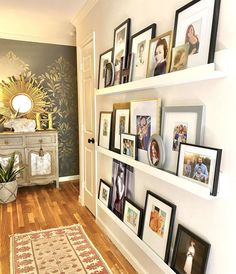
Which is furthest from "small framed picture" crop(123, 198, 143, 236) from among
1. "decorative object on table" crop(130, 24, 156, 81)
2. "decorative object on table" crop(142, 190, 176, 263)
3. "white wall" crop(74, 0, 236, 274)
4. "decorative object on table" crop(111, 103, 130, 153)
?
"decorative object on table" crop(130, 24, 156, 81)

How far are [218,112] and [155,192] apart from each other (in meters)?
0.76

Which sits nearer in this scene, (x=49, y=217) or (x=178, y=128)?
(x=178, y=128)

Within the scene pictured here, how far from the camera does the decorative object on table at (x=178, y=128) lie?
1.24 metres

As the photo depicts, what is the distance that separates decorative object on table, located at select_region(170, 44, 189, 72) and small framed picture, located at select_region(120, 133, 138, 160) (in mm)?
630

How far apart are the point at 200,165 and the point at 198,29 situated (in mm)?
680

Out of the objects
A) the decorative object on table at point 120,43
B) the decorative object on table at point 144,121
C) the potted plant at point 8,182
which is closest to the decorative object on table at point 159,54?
the decorative object on table at point 144,121

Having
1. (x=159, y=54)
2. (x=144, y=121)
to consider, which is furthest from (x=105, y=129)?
(x=159, y=54)

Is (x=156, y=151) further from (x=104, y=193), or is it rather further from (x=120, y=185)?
(x=104, y=193)

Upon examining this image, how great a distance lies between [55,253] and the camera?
2.21m

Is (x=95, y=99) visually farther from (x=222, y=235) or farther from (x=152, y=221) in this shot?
(x=222, y=235)

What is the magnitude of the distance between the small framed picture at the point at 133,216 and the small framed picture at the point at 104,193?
370 millimetres

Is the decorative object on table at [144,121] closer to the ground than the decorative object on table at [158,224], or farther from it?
farther from it

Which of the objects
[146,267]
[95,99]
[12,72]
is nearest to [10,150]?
[12,72]

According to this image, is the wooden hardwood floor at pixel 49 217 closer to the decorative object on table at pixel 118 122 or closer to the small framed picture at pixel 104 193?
the small framed picture at pixel 104 193
